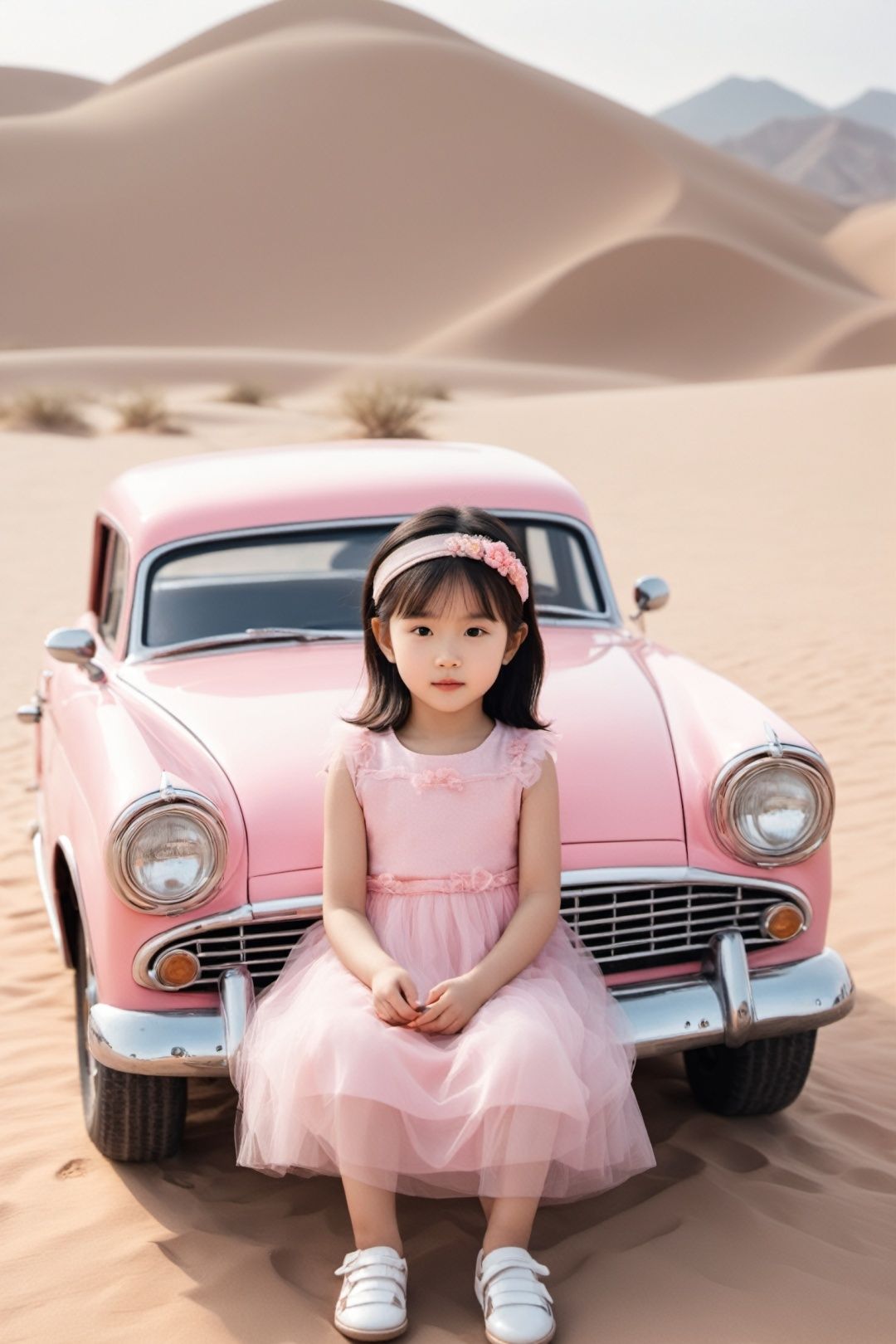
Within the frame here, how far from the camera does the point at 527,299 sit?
167 feet

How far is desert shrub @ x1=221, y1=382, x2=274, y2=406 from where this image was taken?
2828 cm

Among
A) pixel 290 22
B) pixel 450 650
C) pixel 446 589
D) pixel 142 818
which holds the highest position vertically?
pixel 290 22

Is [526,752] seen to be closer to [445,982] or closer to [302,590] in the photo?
[445,982]

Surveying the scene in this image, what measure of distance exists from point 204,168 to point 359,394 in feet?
137

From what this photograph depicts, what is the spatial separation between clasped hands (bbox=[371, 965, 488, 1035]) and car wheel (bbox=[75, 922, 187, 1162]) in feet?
2.24

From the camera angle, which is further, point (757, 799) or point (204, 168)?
point (204, 168)

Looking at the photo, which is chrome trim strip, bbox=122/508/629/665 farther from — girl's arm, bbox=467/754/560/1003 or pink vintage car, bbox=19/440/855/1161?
girl's arm, bbox=467/754/560/1003

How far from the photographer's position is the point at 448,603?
112 inches

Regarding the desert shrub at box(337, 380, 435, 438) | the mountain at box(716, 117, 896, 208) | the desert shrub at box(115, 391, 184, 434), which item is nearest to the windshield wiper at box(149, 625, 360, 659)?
the desert shrub at box(337, 380, 435, 438)

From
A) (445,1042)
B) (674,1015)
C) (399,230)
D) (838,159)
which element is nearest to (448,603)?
(445,1042)

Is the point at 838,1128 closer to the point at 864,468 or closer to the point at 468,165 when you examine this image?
the point at 864,468

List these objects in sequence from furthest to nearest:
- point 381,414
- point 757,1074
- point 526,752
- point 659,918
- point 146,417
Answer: point 146,417 → point 381,414 → point 757,1074 → point 659,918 → point 526,752

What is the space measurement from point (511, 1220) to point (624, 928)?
0.73 meters

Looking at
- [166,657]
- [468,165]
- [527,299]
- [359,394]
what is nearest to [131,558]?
[166,657]
